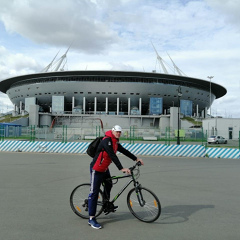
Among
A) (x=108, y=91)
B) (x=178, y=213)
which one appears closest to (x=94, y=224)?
(x=178, y=213)

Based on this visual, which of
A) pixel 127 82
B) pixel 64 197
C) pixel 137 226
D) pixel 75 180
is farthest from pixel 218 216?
pixel 127 82

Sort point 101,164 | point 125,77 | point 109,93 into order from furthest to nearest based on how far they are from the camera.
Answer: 1. point 125,77
2. point 109,93
3. point 101,164

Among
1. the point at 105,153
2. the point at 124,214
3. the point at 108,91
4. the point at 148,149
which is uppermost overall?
the point at 108,91

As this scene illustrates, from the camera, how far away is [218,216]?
538 centimetres

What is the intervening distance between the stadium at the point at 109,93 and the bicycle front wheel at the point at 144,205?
64.1m

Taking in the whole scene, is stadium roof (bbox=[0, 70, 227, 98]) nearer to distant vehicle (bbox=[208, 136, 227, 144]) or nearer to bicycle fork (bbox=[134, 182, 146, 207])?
distant vehicle (bbox=[208, 136, 227, 144])

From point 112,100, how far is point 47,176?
2613 inches

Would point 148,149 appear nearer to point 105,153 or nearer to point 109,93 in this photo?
point 105,153

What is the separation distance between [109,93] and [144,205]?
69.1 metres

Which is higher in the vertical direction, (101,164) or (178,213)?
(101,164)

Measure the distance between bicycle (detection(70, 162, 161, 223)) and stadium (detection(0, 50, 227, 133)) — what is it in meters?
63.8

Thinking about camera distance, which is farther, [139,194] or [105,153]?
[139,194]

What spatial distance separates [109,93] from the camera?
241 ft

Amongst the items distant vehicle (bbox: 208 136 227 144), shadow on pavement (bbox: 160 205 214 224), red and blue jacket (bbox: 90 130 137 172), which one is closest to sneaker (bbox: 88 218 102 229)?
red and blue jacket (bbox: 90 130 137 172)
